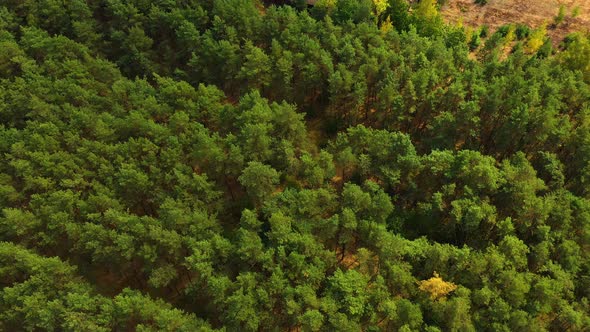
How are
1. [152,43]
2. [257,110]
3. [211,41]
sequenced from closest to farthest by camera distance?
1. [257,110]
2. [211,41]
3. [152,43]

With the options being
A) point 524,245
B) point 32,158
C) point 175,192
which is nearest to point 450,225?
point 524,245

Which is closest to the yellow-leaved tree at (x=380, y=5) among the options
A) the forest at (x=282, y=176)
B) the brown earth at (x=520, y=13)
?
the forest at (x=282, y=176)

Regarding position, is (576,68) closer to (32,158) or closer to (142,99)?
(142,99)

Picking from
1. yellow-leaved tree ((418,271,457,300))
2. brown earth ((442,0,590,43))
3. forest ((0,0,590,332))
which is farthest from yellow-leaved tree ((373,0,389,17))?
yellow-leaved tree ((418,271,457,300))

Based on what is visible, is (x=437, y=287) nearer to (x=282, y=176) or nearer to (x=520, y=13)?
(x=282, y=176)

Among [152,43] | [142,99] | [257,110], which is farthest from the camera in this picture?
[152,43]

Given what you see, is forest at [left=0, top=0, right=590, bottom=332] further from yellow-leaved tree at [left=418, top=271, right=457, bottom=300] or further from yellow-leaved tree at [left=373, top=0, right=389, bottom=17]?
yellow-leaved tree at [left=373, top=0, right=389, bottom=17]

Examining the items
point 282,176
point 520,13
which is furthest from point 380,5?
point 282,176

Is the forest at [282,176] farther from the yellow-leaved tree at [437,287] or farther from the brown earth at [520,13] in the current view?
the brown earth at [520,13]
